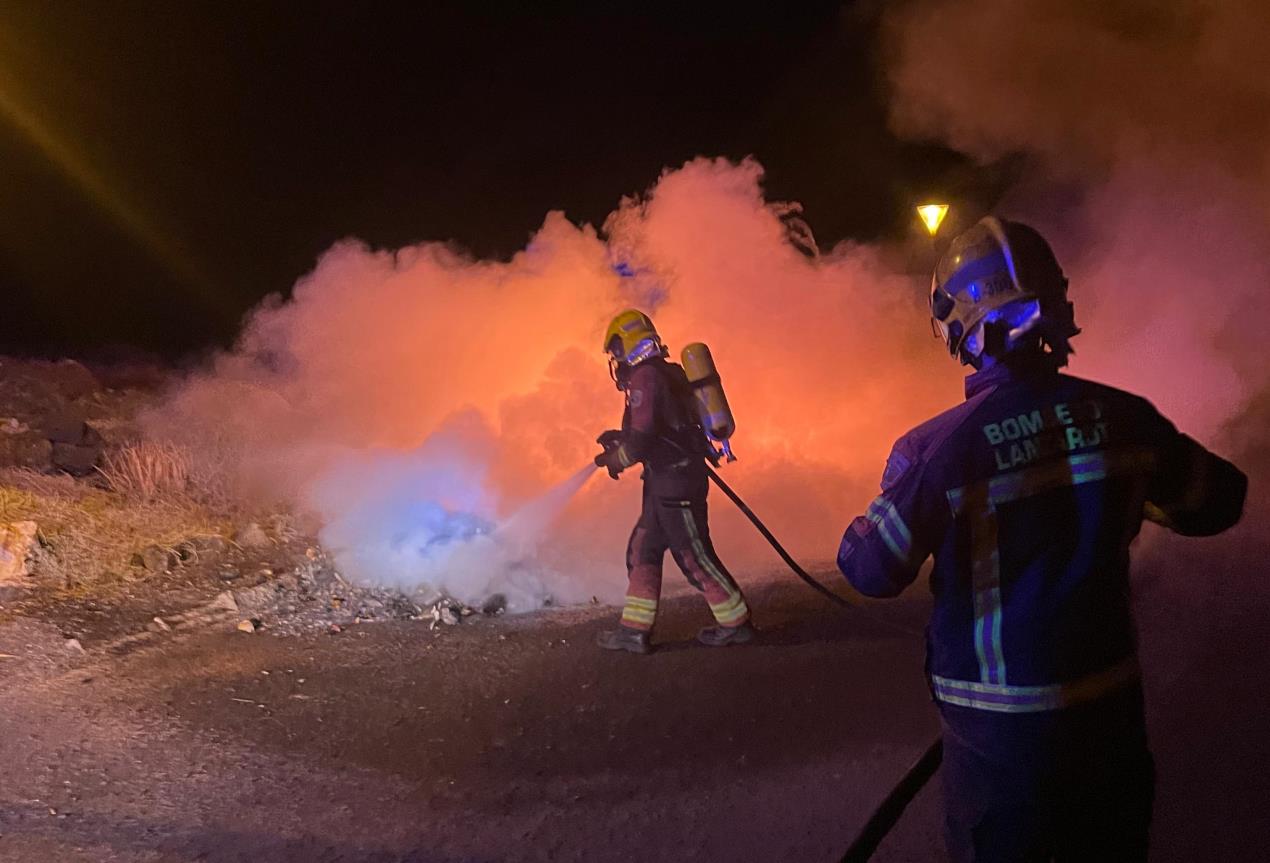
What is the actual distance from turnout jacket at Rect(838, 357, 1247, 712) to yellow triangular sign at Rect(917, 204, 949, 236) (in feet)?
29.3

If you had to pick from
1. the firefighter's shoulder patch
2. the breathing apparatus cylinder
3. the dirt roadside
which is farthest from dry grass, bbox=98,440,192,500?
the firefighter's shoulder patch

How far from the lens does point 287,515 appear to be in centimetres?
793

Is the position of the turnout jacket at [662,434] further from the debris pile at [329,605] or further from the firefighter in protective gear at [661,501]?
the debris pile at [329,605]

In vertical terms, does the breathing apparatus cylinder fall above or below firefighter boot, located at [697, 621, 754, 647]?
above

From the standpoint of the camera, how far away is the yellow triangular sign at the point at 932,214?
10.5 metres

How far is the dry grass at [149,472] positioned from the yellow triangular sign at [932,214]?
7778 millimetres

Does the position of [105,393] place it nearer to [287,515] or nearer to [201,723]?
[287,515]

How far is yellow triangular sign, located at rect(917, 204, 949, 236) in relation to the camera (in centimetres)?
1045

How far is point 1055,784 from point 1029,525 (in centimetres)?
53

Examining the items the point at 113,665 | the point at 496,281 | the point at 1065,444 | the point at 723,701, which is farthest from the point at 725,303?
the point at 1065,444

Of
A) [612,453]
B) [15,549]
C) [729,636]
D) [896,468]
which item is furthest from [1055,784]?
[15,549]

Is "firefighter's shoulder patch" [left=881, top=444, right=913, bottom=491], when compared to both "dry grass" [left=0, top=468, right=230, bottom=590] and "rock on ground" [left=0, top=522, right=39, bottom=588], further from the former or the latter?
"rock on ground" [left=0, top=522, right=39, bottom=588]

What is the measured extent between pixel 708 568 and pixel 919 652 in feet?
4.00

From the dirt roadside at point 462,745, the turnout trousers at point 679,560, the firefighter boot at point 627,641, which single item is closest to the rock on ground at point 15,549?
the dirt roadside at point 462,745
